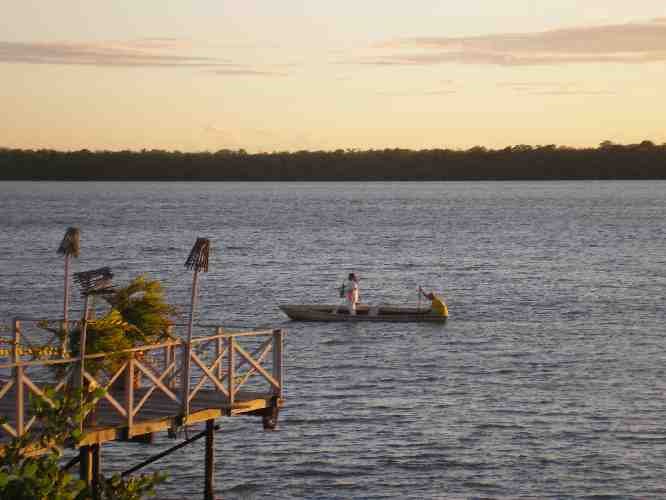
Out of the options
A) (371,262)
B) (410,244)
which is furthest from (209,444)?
(410,244)

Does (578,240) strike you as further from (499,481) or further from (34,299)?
(499,481)

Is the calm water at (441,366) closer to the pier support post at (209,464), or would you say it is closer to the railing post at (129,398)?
the pier support post at (209,464)

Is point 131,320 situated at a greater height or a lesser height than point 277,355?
greater

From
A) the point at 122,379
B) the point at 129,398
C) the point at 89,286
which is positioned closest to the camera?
the point at 89,286

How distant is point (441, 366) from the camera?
41.3 metres

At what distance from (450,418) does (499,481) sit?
592 cm

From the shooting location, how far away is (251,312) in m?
57.4

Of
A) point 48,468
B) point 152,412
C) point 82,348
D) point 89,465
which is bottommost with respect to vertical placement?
point 89,465

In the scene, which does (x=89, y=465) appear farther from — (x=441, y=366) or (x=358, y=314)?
(x=358, y=314)

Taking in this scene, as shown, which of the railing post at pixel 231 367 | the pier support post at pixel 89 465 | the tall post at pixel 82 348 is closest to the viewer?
the tall post at pixel 82 348

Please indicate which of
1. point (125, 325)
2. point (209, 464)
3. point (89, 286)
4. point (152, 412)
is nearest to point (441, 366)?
point (209, 464)

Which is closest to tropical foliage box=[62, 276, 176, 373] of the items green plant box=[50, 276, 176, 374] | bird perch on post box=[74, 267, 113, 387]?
green plant box=[50, 276, 176, 374]

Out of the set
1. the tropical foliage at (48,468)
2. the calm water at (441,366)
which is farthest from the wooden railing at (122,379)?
the calm water at (441,366)

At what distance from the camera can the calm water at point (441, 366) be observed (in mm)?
27156
